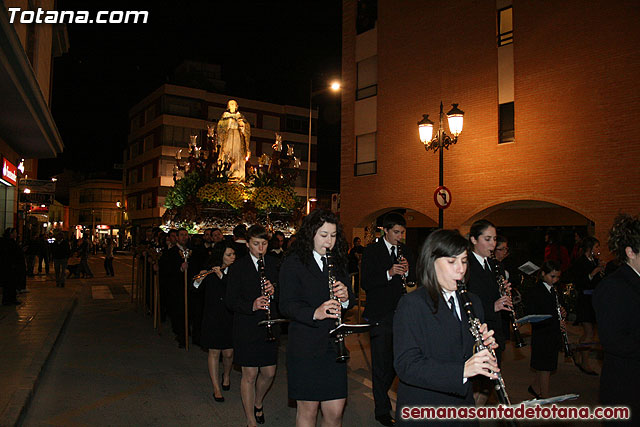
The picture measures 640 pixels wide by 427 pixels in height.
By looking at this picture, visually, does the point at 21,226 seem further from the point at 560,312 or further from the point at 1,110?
the point at 560,312

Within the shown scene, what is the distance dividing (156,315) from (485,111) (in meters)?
13.0

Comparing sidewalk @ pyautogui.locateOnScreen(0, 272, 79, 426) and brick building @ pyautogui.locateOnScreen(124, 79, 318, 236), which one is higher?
brick building @ pyautogui.locateOnScreen(124, 79, 318, 236)

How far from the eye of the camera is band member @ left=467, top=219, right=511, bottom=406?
195 inches

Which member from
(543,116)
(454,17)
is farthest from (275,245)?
(454,17)

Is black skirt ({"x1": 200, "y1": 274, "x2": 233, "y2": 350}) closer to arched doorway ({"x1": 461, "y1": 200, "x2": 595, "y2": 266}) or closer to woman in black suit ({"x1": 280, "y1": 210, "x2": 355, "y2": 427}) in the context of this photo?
woman in black suit ({"x1": 280, "y1": 210, "x2": 355, "y2": 427})

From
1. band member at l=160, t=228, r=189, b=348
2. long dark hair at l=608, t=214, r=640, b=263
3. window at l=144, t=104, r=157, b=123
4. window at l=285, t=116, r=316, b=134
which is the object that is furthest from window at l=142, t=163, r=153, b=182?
long dark hair at l=608, t=214, r=640, b=263

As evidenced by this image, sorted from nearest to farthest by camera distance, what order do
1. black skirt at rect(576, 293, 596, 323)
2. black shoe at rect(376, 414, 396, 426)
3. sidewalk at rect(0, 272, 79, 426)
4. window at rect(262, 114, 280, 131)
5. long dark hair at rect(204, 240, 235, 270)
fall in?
black shoe at rect(376, 414, 396, 426)
sidewalk at rect(0, 272, 79, 426)
long dark hair at rect(204, 240, 235, 270)
black skirt at rect(576, 293, 596, 323)
window at rect(262, 114, 280, 131)

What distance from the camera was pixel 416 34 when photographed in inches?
807

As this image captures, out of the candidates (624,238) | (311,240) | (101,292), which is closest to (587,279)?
(624,238)

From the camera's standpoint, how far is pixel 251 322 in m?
5.27

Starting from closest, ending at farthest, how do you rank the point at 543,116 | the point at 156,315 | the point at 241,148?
1. the point at 156,315
2. the point at 543,116
3. the point at 241,148

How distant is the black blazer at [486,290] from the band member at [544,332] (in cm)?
95

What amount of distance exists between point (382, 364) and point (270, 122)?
54369mm

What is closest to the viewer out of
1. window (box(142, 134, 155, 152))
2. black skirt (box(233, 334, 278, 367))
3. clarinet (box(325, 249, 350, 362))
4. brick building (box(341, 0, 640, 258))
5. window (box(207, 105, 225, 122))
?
clarinet (box(325, 249, 350, 362))
